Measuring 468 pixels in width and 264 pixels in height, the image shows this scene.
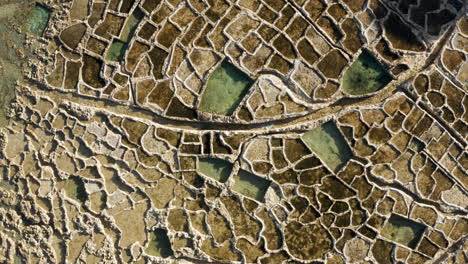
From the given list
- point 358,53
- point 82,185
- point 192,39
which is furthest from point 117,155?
point 358,53

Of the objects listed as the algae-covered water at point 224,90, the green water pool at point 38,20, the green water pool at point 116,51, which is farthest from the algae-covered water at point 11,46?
the algae-covered water at point 224,90

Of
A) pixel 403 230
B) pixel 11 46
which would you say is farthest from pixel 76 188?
pixel 403 230

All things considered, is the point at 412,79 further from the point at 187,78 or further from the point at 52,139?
the point at 52,139

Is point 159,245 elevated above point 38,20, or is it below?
below

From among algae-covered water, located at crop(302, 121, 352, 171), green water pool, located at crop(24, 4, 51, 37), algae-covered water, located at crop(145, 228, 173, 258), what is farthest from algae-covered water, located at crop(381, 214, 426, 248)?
green water pool, located at crop(24, 4, 51, 37)

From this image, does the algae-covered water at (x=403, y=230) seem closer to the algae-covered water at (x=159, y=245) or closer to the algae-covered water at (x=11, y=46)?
the algae-covered water at (x=159, y=245)

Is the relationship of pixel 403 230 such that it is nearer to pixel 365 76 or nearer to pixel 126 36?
pixel 365 76

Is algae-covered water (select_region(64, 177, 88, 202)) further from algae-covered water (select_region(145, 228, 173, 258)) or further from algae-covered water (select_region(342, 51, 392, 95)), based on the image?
algae-covered water (select_region(342, 51, 392, 95))
